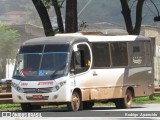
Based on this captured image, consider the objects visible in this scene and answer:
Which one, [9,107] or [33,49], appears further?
[9,107]

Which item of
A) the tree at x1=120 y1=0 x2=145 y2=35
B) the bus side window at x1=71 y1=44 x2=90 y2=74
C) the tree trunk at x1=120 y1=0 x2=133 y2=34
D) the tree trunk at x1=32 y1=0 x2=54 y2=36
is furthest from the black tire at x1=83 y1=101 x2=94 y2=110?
the tree trunk at x1=120 y1=0 x2=133 y2=34

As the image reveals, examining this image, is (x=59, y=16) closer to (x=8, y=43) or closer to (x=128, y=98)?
(x=128, y=98)

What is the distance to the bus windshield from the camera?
922 inches

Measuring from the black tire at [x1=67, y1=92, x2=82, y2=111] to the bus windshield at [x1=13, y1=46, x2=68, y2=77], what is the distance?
1.15 m

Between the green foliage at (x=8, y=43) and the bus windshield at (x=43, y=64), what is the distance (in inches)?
3173

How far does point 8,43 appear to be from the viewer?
360 feet

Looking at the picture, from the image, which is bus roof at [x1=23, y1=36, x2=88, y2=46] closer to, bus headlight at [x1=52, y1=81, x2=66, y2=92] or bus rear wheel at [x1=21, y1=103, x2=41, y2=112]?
bus headlight at [x1=52, y1=81, x2=66, y2=92]

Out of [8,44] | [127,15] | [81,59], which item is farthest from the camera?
[8,44]

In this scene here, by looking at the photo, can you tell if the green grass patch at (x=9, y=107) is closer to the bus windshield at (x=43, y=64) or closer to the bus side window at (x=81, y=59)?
the bus windshield at (x=43, y=64)

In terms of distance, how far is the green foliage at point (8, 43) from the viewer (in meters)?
106

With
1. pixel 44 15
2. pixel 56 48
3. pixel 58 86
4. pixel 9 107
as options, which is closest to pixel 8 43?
pixel 44 15

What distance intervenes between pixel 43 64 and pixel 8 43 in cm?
8691

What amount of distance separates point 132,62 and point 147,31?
6443cm

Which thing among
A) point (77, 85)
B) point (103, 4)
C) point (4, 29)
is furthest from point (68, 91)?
point (103, 4)
